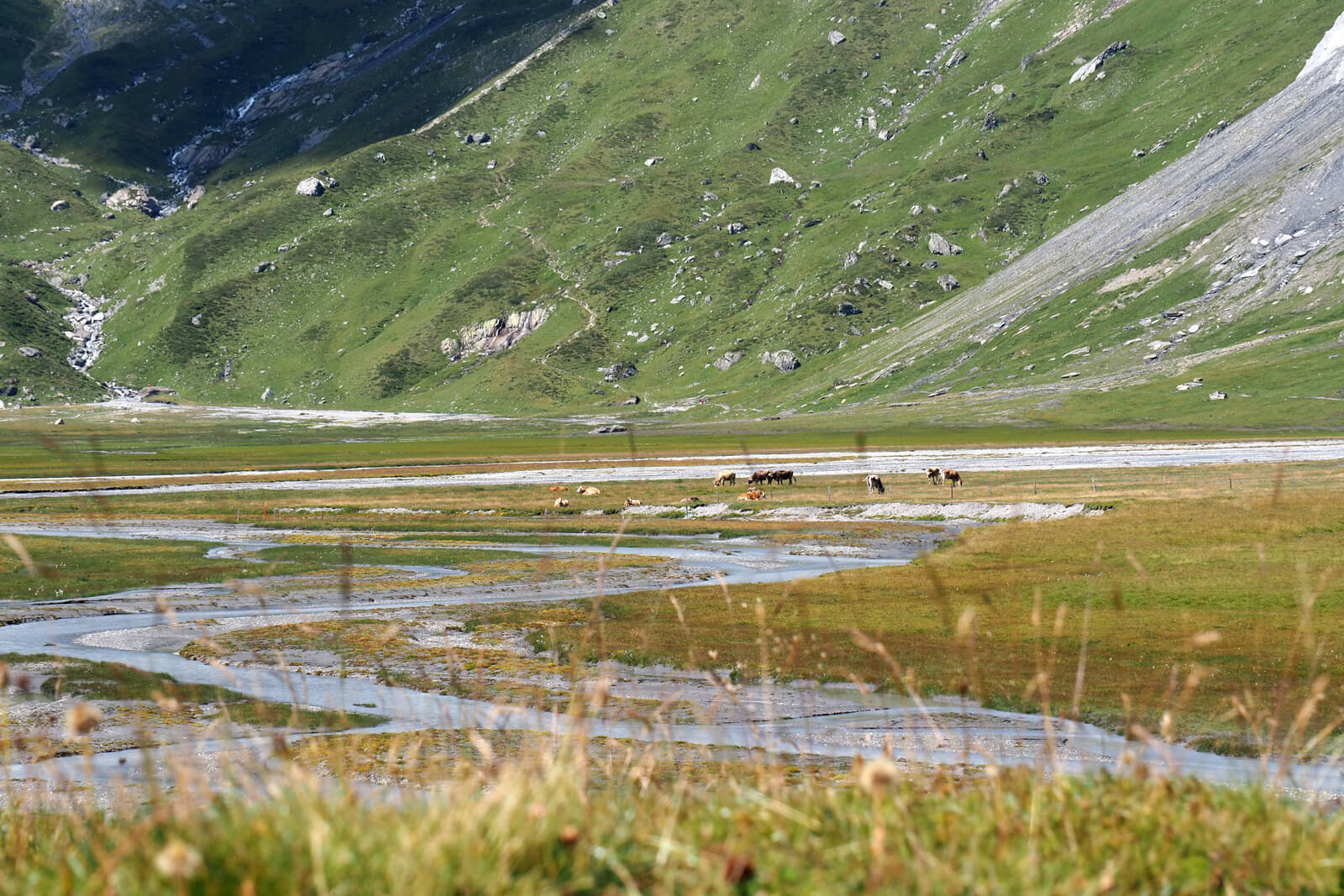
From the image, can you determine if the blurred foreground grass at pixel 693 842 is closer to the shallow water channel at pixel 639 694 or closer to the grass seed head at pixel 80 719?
the shallow water channel at pixel 639 694

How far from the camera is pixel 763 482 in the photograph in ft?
301

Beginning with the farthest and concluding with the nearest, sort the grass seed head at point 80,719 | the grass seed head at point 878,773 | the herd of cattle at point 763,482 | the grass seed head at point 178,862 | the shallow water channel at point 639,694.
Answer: the herd of cattle at point 763,482 → the shallow water channel at point 639,694 → the grass seed head at point 80,719 → the grass seed head at point 878,773 → the grass seed head at point 178,862

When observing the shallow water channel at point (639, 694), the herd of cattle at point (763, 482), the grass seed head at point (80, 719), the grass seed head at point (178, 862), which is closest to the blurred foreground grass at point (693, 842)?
the grass seed head at point (178, 862)

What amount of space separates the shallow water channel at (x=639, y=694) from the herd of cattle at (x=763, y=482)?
1432 centimetres

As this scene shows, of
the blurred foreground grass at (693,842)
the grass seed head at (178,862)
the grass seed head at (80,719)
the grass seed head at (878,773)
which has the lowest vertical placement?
the blurred foreground grass at (693,842)

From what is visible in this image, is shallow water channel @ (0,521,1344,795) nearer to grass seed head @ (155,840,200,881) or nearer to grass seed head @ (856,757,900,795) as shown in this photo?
grass seed head @ (856,757,900,795)

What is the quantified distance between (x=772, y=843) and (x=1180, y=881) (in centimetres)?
182

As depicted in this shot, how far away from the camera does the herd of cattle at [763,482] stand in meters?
80.9

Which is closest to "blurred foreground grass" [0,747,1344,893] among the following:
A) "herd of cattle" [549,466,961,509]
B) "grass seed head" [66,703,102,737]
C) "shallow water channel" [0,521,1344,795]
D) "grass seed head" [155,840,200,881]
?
"grass seed head" [155,840,200,881]

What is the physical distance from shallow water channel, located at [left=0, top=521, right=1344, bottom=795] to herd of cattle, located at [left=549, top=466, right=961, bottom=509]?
1432 cm

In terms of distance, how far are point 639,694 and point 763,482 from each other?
66090 mm

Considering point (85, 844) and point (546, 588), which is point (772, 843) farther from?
point (546, 588)

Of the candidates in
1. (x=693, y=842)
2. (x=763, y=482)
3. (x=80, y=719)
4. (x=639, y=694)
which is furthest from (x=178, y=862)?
(x=763, y=482)

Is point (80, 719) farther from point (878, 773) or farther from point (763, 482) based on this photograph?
point (763, 482)
